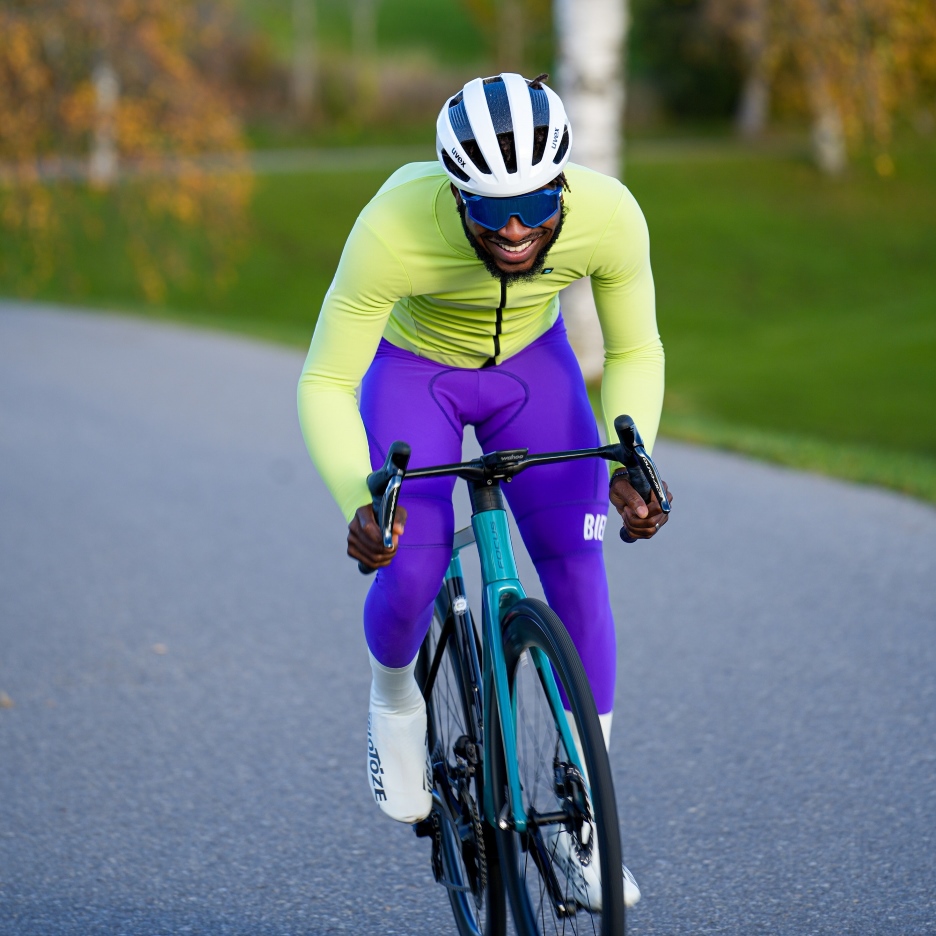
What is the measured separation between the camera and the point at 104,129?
13.9m

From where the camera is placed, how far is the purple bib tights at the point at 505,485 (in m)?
3.18

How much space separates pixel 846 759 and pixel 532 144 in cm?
238

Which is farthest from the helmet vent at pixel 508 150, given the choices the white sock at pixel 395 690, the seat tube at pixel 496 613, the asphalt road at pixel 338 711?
the asphalt road at pixel 338 711

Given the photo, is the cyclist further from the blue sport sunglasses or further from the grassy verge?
the grassy verge

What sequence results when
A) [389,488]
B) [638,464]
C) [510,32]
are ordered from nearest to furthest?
1. [389,488]
2. [638,464]
3. [510,32]

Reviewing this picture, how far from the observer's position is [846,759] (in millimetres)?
4203

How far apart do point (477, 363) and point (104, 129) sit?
1166 cm

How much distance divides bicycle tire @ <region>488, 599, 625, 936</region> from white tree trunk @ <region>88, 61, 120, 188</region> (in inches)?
480

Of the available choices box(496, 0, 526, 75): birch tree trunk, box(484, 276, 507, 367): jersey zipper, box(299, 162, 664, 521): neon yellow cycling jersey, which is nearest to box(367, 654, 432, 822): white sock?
box(299, 162, 664, 521): neon yellow cycling jersey

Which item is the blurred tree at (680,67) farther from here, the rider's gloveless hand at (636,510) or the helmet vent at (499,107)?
the rider's gloveless hand at (636,510)

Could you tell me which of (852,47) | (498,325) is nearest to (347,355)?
(498,325)

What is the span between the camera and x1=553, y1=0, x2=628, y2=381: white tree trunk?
37.5 ft

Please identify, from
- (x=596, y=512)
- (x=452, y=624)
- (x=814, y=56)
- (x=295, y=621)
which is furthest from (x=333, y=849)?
(x=814, y=56)

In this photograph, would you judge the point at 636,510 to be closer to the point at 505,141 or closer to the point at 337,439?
the point at 337,439
